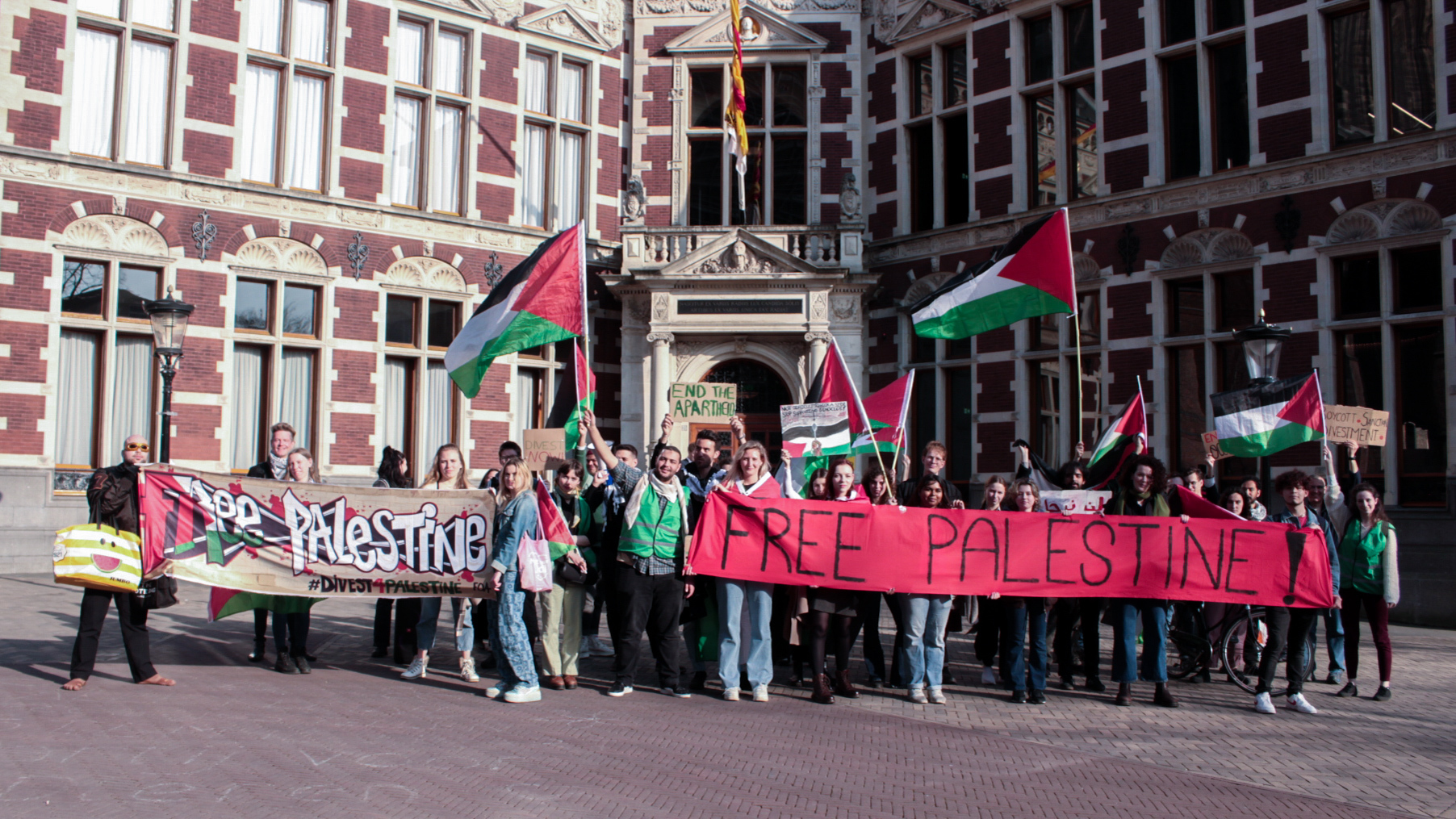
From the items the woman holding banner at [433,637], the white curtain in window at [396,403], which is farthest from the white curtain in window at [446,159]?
the woman holding banner at [433,637]

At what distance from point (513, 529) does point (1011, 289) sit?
5605 mm

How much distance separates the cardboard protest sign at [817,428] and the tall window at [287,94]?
39.7ft

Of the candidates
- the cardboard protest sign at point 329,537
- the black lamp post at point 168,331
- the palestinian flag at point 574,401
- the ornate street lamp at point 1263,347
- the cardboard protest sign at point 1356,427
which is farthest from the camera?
the black lamp post at point 168,331

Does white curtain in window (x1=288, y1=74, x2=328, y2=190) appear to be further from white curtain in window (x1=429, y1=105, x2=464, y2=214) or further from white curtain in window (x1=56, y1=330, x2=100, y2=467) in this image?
white curtain in window (x1=56, y1=330, x2=100, y2=467)

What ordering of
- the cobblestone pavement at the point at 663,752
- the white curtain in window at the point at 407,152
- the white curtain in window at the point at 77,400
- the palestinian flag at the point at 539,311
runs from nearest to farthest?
the cobblestone pavement at the point at 663,752
the palestinian flag at the point at 539,311
the white curtain in window at the point at 77,400
the white curtain in window at the point at 407,152

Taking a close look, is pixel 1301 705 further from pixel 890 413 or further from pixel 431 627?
pixel 431 627

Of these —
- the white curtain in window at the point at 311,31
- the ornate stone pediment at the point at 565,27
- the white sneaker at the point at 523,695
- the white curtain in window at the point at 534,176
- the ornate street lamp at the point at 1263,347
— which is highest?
the ornate stone pediment at the point at 565,27

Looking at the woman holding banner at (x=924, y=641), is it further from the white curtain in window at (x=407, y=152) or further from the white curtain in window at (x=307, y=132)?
the white curtain in window at (x=307, y=132)

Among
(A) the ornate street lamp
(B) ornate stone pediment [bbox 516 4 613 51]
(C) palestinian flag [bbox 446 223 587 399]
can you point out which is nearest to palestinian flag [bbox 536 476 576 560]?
(C) palestinian flag [bbox 446 223 587 399]

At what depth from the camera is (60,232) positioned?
17.0m

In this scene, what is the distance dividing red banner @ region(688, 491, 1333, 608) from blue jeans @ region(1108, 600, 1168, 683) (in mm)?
116

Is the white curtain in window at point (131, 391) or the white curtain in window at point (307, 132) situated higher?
the white curtain in window at point (307, 132)

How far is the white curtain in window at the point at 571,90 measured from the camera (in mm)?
22081

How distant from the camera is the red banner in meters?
9.02
